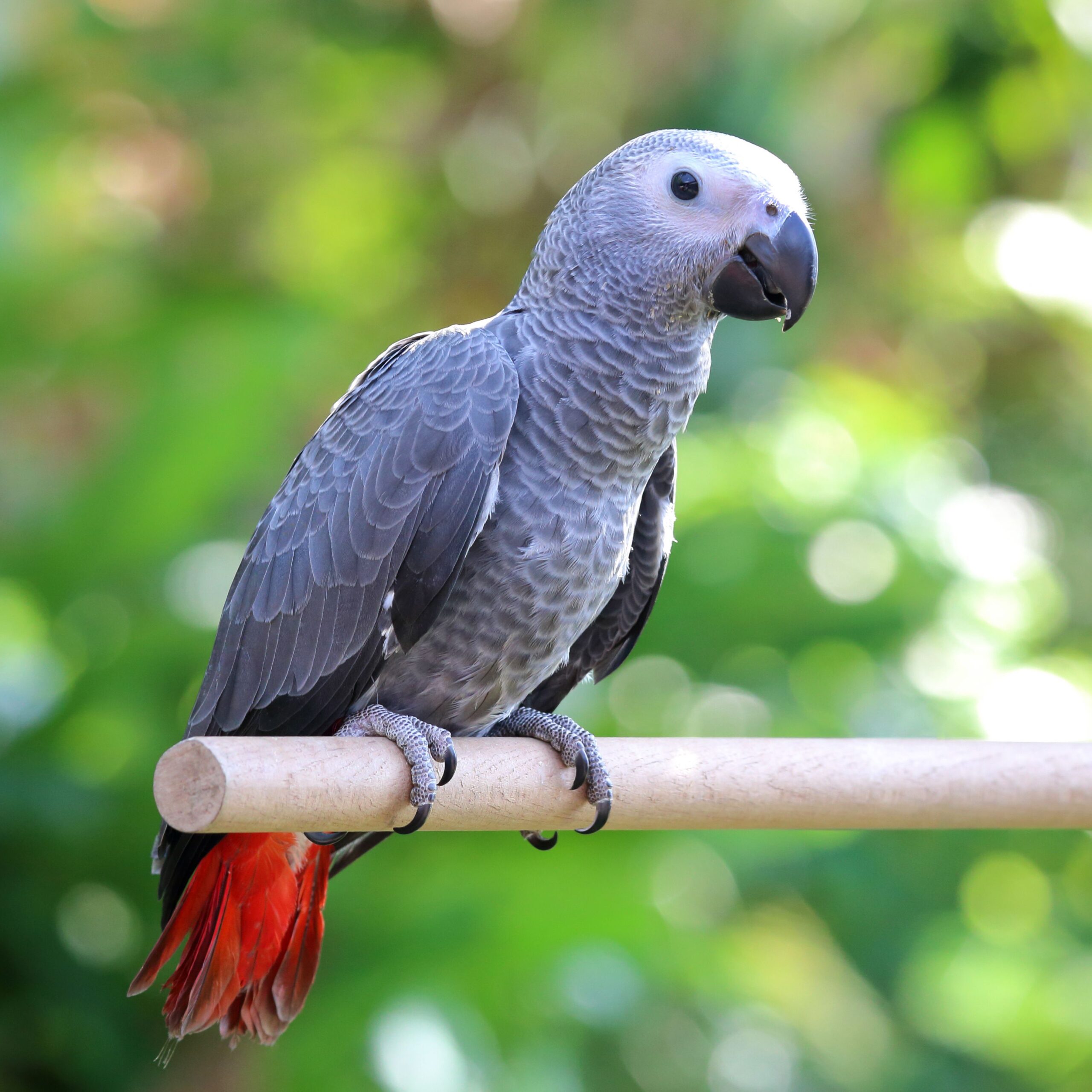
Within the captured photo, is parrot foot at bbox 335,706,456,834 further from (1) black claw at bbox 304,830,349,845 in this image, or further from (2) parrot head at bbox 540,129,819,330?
(2) parrot head at bbox 540,129,819,330

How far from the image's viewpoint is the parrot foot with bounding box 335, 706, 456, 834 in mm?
900

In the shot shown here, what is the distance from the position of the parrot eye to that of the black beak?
0.07 m

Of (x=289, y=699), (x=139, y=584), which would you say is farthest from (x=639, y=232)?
(x=139, y=584)

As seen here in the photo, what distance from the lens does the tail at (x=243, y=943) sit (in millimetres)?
1055

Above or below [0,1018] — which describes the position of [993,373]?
above

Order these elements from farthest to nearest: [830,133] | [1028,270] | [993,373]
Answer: [993,373]
[830,133]
[1028,270]

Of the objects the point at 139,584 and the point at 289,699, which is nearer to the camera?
the point at 289,699

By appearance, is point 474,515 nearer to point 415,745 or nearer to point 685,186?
point 415,745

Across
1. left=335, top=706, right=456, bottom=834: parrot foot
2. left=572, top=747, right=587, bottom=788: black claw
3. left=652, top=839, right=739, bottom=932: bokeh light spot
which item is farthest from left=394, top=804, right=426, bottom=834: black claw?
left=652, top=839, right=739, bottom=932: bokeh light spot

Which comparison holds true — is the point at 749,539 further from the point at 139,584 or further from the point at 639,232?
the point at 639,232

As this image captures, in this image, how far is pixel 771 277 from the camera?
3.26ft

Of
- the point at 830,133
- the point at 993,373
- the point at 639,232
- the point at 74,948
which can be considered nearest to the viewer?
the point at 639,232

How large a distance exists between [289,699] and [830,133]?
2.61m

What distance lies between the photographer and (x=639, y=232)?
3.36 feet
